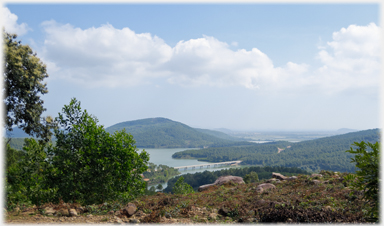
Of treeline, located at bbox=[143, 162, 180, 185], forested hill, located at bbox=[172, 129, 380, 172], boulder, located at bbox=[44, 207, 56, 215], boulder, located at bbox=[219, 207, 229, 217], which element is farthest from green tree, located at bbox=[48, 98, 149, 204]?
forested hill, located at bbox=[172, 129, 380, 172]

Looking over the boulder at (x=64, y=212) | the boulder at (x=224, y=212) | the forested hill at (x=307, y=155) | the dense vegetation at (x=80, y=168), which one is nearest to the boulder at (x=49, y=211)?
the boulder at (x=64, y=212)

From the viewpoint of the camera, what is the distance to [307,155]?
111 metres

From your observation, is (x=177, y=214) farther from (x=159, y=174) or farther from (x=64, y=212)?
(x=159, y=174)

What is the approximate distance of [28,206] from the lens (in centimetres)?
596

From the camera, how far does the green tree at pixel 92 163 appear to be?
6.62 m

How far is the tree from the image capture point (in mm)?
8148

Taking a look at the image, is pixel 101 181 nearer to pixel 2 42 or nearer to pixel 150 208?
pixel 150 208

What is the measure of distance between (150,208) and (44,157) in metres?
3.46

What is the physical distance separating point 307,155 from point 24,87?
120 meters

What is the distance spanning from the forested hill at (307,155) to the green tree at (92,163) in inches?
3687

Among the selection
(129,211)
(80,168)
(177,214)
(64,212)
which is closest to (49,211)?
(64,212)

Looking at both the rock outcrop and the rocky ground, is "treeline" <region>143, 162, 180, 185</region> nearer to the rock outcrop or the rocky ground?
the rocky ground

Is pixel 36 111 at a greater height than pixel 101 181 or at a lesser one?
greater

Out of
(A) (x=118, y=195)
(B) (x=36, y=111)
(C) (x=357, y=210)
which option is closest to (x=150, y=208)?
(A) (x=118, y=195)
